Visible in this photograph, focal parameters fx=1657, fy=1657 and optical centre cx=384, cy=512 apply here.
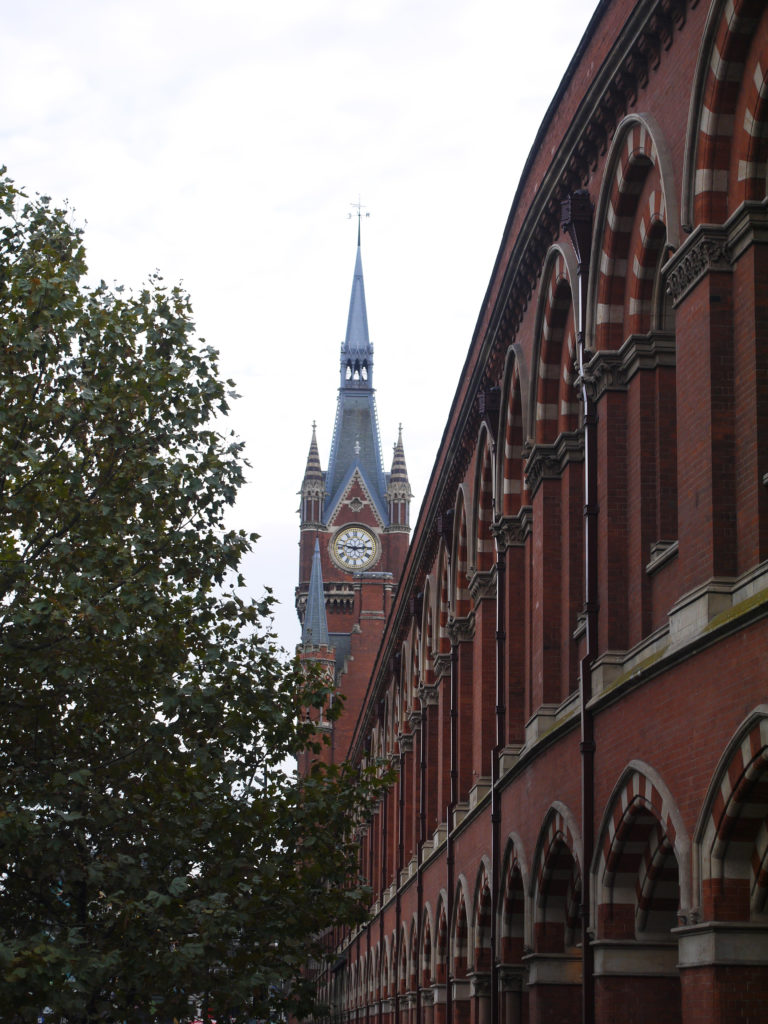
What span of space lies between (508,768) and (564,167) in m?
9.21

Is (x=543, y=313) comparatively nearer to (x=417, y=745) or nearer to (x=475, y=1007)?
(x=475, y=1007)

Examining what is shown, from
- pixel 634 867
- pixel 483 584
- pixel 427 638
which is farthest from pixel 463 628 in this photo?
pixel 634 867

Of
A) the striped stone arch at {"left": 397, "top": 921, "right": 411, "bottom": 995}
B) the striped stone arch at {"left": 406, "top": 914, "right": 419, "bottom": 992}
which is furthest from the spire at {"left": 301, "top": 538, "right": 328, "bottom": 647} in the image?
the striped stone arch at {"left": 406, "top": 914, "right": 419, "bottom": 992}

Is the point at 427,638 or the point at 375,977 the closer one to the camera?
the point at 427,638

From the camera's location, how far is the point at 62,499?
20344 millimetres

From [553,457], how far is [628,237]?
415 cm

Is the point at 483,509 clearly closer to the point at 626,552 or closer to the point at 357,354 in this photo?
the point at 626,552

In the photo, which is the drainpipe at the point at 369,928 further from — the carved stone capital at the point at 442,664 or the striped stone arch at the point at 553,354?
the striped stone arch at the point at 553,354

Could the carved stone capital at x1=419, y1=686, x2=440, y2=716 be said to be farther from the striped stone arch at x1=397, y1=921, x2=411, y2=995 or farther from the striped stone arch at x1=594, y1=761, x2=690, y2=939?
the striped stone arch at x1=594, y1=761, x2=690, y2=939

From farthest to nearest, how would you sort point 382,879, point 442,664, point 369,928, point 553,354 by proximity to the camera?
1. point 369,928
2. point 382,879
3. point 442,664
4. point 553,354

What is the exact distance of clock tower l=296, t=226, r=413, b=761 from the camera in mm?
139125

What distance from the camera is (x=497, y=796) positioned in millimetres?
25281

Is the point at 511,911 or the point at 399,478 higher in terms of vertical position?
the point at 399,478

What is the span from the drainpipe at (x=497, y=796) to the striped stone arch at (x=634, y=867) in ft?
24.4
